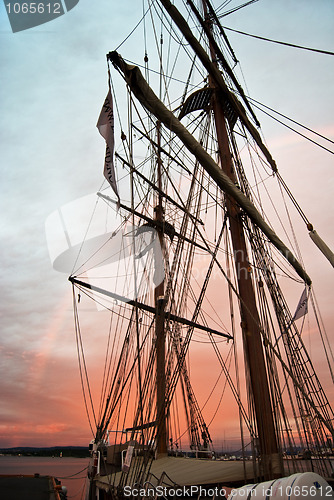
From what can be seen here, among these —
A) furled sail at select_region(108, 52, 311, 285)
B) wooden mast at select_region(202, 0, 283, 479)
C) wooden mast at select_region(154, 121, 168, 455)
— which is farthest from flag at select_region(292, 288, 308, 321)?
wooden mast at select_region(154, 121, 168, 455)

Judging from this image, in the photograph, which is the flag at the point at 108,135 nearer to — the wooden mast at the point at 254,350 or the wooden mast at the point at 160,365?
the wooden mast at the point at 160,365

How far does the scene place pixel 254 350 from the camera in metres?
7.25

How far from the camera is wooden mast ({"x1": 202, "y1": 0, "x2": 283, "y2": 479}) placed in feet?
20.5

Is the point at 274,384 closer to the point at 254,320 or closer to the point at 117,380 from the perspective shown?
the point at 254,320

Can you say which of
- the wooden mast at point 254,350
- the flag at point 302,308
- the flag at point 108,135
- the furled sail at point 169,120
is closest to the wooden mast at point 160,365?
the furled sail at point 169,120

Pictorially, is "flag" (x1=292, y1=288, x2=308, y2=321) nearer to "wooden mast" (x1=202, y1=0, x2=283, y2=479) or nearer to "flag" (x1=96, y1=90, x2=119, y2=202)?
"wooden mast" (x1=202, y1=0, x2=283, y2=479)

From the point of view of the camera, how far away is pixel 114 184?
7051 millimetres

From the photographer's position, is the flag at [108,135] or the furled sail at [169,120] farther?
the furled sail at [169,120]

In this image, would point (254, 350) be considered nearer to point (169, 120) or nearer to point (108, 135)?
point (169, 120)

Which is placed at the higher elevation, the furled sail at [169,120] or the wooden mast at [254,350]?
the furled sail at [169,120]

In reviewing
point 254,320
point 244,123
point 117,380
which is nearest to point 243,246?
point 254,320

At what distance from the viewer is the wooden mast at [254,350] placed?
6.26 meters

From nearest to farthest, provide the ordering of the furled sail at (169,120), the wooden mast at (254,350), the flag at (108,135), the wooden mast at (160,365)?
the wooden mast at (254,350) → the wooden mast at (160,365) → the flag at (108,135) → the furled sail at (169,120)

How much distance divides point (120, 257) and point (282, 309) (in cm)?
1150
